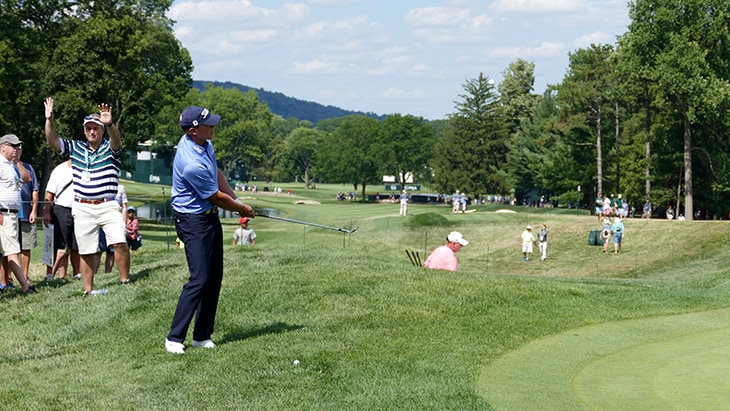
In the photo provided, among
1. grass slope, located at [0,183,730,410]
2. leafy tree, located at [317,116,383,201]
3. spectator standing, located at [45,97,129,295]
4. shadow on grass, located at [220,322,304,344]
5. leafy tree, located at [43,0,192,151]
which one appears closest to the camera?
grass slope, located at [0,183,730,410]

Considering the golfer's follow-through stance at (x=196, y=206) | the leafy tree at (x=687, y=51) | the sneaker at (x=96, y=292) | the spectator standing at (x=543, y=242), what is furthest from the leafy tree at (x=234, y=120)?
the golfer's follow-through stance at (x=196, y=206)

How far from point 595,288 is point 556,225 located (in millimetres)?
39120

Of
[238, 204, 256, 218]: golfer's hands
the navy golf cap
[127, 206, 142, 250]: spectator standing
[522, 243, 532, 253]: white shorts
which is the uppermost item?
the navy golf cap

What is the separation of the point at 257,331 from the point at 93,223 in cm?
350

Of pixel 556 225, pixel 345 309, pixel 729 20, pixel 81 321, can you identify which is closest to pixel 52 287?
pixel 81 321

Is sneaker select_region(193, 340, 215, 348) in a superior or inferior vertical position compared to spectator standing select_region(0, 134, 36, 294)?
inferior

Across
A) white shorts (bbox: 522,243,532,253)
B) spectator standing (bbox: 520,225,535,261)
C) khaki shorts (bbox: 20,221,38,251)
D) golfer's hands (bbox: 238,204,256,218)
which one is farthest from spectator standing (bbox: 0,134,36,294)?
white shorts (bbox: 522,243,532,253)

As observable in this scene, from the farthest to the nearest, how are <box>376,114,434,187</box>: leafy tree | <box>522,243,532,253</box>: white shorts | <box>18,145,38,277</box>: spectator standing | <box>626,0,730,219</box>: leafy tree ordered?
<box>376,114,434,187</box>: leafy tree
<box>626,0,730,219</box>: leafy tree
<box>522,243,532,253</box>: white shorts
<box>18,145,38,277</box>: spectator standing

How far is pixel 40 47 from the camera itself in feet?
178

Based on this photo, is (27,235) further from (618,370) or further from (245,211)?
(618,370)

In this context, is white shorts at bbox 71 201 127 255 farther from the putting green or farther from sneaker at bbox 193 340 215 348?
the putting green

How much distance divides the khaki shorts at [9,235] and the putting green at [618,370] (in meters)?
8.21

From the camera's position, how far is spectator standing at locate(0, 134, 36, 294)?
44.2 ft

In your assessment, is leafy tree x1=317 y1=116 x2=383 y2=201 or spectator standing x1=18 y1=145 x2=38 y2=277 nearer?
spectator standing x1=18 y1=145 x2=38 y2=277
